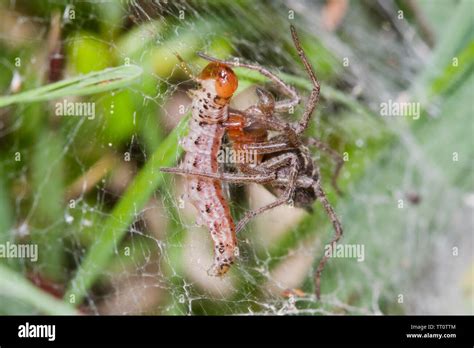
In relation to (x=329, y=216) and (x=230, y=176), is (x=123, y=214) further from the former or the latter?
(x=329, y=216)

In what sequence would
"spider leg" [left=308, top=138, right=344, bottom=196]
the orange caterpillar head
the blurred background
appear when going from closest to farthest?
the orange caterpillar head, the blurred background, "spider leg" [left=308, top=138, right=344, bottom=196]

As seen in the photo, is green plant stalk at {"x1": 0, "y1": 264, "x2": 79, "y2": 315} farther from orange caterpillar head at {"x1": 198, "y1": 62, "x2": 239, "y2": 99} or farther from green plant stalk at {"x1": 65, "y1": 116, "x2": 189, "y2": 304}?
orange caterpillar head at {"x1": 198, "y1": 62, "x2": 239, "y2": 99}

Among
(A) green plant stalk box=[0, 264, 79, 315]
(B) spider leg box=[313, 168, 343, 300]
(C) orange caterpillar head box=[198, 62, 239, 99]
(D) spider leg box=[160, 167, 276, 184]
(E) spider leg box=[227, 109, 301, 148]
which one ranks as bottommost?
(A) green plant stalk box=[0, 264, 79, 315]

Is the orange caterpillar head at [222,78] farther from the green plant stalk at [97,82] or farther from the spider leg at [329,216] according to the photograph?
the spider leg at [329,216]

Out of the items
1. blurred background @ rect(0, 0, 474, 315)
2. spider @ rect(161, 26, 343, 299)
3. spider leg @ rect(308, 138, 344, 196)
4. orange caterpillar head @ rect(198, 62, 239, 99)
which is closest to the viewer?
orange caterpillar head @ rect(198, 62, 239, 99)

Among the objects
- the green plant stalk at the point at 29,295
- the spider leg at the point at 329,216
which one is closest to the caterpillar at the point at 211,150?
the spider leg at the point at 329,216

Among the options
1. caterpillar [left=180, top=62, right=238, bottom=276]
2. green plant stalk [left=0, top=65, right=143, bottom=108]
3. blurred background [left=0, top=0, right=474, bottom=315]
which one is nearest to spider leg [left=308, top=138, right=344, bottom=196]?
blurred background [left=0, top=0, right=474, bottom=315]

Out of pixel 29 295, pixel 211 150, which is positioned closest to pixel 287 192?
pixel 211 150
